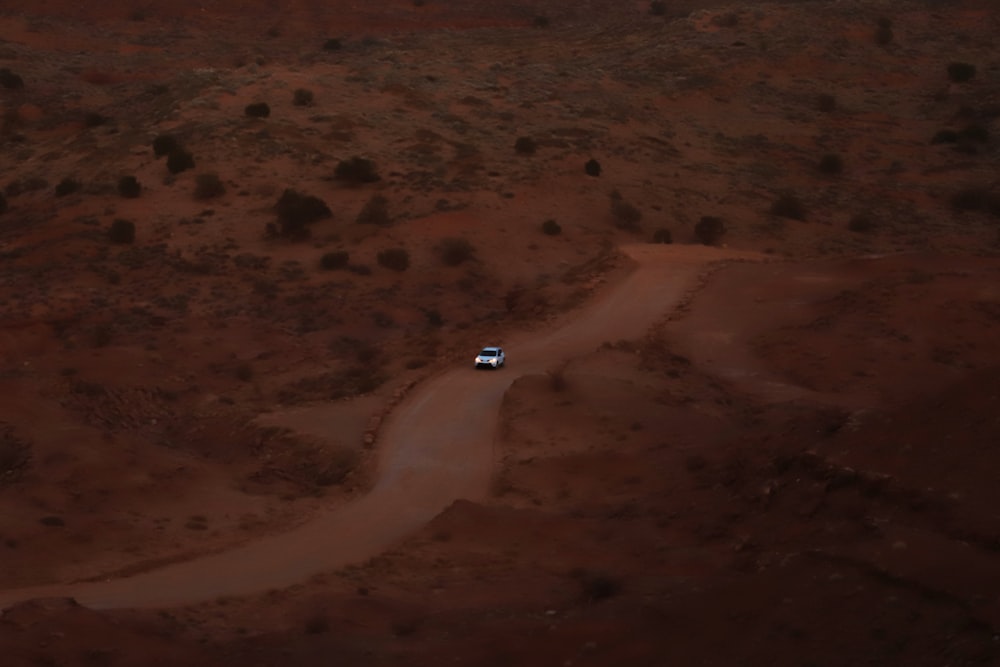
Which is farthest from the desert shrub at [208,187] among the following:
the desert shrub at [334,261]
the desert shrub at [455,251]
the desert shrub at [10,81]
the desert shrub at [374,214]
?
the desert shrub at [10,81]

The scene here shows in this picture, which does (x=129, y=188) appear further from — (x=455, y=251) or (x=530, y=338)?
(x=530, y=338)

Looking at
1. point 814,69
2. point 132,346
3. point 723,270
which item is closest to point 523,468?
point 132,346

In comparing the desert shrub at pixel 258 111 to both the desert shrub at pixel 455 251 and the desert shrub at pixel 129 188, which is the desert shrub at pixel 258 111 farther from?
the desert shrub at pixel 455 251

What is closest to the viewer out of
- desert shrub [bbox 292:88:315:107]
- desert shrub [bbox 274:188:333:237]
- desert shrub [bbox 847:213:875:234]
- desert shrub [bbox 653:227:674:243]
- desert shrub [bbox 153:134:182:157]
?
desert shrub [bbox 274:188:333:237]

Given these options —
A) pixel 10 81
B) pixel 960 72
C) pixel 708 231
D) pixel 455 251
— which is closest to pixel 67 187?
pixel 455 251

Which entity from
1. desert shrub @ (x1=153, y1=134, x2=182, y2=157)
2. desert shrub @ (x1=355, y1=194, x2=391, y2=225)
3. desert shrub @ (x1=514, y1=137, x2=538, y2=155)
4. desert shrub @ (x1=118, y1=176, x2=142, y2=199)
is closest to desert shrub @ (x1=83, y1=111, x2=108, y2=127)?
desert shrub @ (x1=153, y1=134, x2=182, y2=157)

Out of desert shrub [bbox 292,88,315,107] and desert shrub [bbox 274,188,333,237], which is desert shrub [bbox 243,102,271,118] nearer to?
desert shrub [bbox 292,88,315,107]
